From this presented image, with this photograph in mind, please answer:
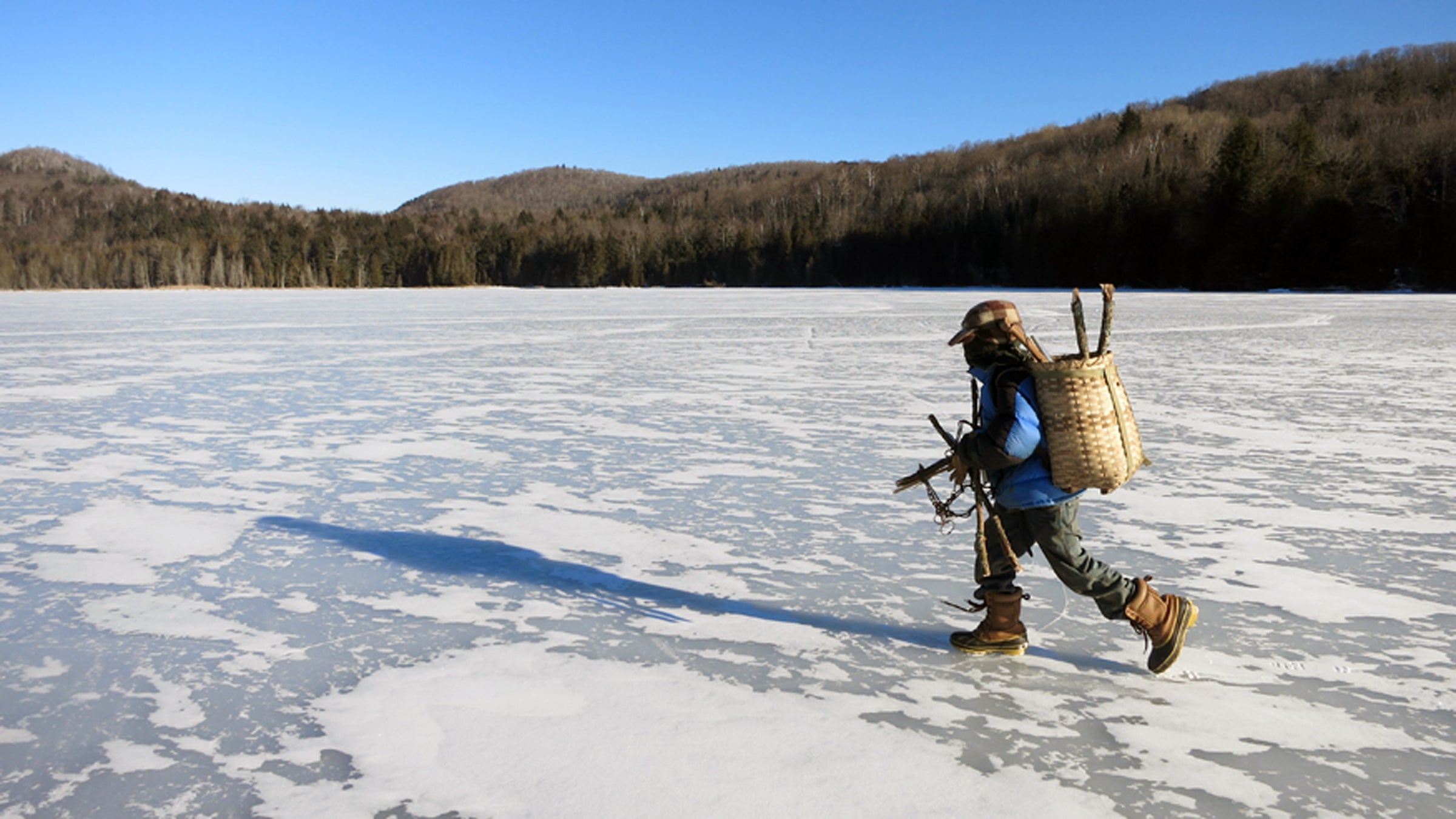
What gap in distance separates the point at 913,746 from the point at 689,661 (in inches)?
35.8

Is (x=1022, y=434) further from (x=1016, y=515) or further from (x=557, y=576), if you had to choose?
(x=557, y=576)

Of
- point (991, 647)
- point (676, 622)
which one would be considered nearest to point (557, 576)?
point (676, 622)

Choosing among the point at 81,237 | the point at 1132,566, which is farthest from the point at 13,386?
the point at 81,237

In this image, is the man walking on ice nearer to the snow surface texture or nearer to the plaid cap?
the plaid cap

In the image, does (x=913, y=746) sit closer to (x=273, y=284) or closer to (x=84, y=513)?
(x=84, y=513)

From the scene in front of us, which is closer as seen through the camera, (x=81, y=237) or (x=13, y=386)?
(x=13, y=386)

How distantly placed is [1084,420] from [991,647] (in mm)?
906

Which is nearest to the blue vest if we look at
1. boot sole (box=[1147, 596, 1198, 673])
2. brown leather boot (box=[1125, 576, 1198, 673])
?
→ brown leather boot (box=[1125, 576, 1198, 673])

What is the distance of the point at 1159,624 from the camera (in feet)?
10.5

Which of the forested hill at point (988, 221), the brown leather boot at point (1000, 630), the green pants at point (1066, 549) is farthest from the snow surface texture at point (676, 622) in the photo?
the forested hill at point (988, 221)

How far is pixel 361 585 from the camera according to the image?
4203mm

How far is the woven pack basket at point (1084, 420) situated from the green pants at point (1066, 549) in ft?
0.75

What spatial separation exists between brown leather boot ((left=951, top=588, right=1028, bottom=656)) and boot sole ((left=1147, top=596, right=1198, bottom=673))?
0.42 metres

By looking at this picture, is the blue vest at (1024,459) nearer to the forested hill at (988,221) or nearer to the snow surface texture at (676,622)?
the snow surface texture at (676,622)
